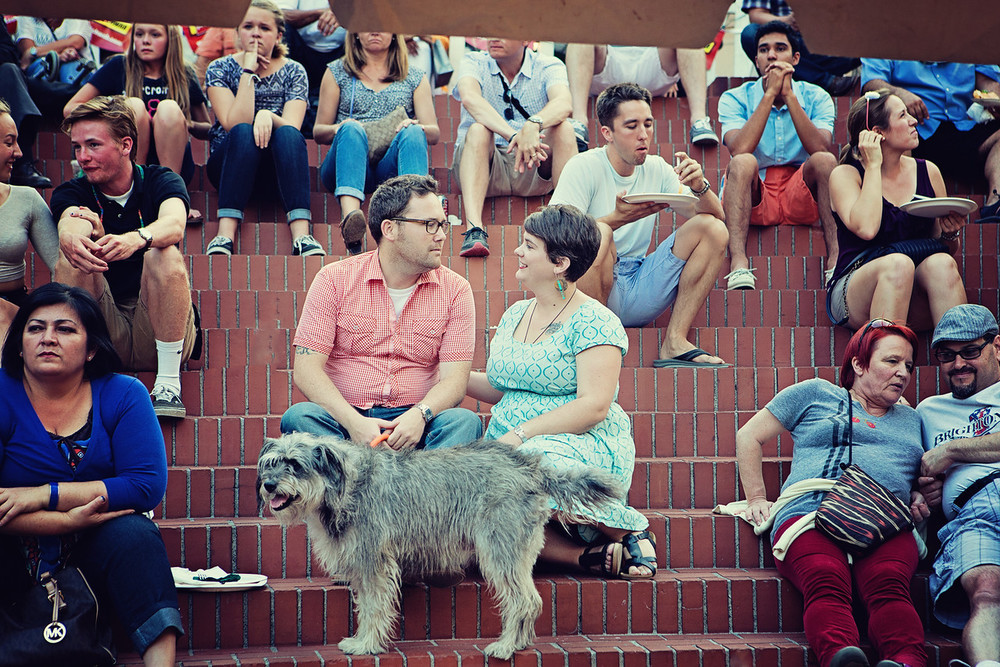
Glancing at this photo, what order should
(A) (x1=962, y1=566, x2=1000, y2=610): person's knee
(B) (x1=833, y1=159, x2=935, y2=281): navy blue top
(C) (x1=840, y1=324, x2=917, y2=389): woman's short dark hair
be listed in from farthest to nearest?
(B) (x1=833, y1=159, x2=935, y2=281): navy blue top < (C) (x1=840, y1=324, x2=917, y2=389): woman's short dark hair < (A) (x1=962, y1=566, x2=1000, y2=610): person's knee

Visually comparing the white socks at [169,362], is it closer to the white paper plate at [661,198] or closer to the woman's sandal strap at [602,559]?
the woman's sandal strap at [602,559]

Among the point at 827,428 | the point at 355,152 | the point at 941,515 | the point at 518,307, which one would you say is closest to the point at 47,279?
the point at 355,152

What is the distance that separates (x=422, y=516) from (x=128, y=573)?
3.18 ft

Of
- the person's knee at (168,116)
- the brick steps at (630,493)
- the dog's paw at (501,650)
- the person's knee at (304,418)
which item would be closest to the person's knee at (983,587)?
the brick steps at (630,493)

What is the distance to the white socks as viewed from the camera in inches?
186

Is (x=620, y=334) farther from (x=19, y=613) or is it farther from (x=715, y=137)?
(x=715, y=137)

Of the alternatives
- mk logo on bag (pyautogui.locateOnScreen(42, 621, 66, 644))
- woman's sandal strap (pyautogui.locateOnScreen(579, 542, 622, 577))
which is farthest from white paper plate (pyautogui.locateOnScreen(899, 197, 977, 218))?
mk logo on bag (pyautogui.locateOnScreen(42, 621, 66, 644))

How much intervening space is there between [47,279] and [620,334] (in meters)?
3.19

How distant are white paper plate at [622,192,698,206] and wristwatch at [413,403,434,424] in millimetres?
1586

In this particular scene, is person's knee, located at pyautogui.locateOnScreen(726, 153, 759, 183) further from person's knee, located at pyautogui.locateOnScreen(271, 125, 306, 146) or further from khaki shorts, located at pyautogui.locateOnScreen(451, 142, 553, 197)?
person's knee, located at pyautogui.locateOnScreen(271, 125, 306, 146)

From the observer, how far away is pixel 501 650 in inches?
143

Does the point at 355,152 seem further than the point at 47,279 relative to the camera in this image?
Yes

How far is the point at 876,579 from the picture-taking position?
3854 mm

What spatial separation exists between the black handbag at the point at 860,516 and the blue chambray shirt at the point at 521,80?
364 centimetres
